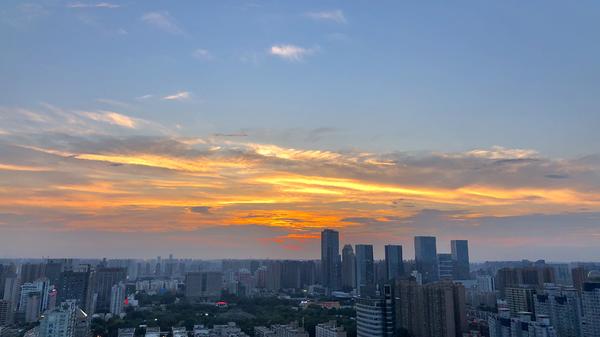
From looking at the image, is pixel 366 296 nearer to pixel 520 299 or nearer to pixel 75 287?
pixel 520 299

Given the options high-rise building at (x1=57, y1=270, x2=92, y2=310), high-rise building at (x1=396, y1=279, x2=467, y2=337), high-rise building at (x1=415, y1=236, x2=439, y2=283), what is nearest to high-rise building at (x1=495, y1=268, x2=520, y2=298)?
high-rise building at (x1=396, y1=279, x2=467, y2=337)

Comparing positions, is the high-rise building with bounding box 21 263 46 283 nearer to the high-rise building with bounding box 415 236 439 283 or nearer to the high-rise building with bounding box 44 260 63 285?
the high-rise building with bounding box 44 260 63 285

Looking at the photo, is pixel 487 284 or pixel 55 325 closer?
pixel 55 325

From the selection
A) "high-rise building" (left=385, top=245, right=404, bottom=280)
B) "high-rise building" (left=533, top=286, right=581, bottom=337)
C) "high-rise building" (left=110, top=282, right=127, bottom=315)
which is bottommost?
"high-rise building" (left=110, top=282, right=127, bottom=315)

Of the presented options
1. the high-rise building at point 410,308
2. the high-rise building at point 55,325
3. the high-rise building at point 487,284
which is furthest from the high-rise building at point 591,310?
the high-rise building at point 487,284

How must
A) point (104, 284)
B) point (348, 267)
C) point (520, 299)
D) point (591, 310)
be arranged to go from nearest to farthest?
1. point (591, 310)
2. point (520, 299)
3. point (104, 284)
4. point (348, 267)

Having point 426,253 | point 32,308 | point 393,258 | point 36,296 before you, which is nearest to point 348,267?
point 393,258

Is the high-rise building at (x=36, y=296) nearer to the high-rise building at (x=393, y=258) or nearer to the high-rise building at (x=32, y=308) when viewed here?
the high-rise building at (x=32, y=308)
